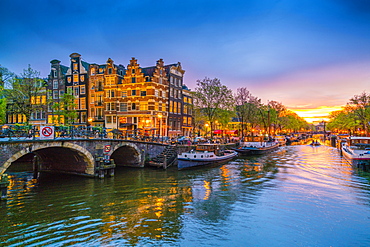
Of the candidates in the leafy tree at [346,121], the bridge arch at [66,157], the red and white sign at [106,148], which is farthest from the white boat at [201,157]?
the leafy tree at [346,121]

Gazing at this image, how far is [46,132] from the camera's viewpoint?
2038cm

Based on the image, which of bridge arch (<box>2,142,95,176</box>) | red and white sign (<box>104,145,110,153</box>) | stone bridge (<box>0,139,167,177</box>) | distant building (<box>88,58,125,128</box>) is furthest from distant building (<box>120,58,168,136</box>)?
red and white sign (<box>104,145,110,153</box>)

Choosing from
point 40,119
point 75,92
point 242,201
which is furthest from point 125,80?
point 242,201

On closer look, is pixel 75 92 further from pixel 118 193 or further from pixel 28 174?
pixel 118 193

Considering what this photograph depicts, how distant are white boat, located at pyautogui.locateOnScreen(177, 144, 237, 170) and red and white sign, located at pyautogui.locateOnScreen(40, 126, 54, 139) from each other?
49.3 feet

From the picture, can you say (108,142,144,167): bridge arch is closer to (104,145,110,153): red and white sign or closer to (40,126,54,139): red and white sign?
(104,145,110,153): red and white sign

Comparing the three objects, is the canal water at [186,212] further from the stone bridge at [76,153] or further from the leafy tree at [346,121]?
the leafy tree at [346,121]

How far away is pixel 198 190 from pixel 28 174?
20.1 metres

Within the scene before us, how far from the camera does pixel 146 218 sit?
1418 cm

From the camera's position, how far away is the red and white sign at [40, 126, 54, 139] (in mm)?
20180

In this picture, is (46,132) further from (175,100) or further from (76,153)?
(175,100)

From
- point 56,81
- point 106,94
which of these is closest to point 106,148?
point 106,94

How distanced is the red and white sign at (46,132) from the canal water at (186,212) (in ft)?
15.3

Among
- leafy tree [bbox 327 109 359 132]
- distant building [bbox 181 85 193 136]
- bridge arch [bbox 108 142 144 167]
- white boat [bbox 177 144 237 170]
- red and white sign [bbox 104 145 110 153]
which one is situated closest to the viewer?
red and white sign [bbox 104 145 110 153]
